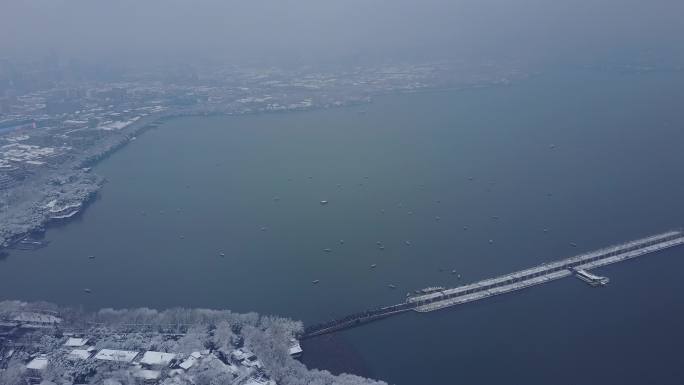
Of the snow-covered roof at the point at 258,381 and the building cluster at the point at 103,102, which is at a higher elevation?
the building cluster at the point at 103,102

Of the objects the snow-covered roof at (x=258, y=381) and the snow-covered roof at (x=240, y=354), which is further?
the snow-covered roof at (x=240, y=354)

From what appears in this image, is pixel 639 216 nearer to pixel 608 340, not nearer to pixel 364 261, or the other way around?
pixel 608 340

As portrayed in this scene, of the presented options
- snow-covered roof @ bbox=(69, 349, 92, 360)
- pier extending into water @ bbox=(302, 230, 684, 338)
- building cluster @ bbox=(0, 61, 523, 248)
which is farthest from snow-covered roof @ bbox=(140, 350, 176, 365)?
building cluster @ bbox=(0, 61, 523, 248)

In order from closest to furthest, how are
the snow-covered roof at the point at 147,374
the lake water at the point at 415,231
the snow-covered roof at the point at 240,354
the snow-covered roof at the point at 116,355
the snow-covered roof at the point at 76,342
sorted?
1. the snow-covered roof at the point at 147,374
2. the snow-covered roof at the point at 116,355
3. the snow-covered roof at the point at 240,354
4. the snow-covered roof at the point at 76,342
5. the lake water at the point at 415,231

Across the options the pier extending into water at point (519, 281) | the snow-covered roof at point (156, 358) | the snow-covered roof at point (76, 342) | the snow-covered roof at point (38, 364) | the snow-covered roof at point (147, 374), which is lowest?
the snow-covered roof at point (38, 364)

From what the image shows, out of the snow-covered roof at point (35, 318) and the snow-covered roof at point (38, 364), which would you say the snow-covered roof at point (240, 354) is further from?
the snow-covered roof at point (35, 318)

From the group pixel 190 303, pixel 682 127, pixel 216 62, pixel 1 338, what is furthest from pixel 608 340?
pixel 216 62

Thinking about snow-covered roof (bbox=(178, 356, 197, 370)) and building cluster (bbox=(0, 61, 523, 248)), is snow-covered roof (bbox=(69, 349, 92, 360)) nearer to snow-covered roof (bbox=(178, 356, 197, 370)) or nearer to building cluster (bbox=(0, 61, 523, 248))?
snow-covered roof (bbox=(178, 356, 197, 370))

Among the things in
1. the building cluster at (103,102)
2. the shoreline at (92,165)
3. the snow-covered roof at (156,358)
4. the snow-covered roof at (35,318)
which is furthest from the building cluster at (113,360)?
the building cluster at (103,102)
